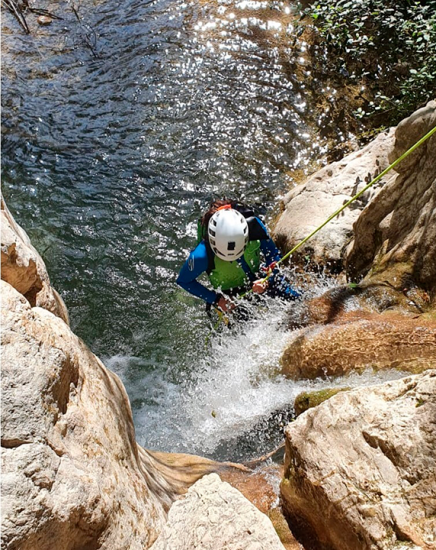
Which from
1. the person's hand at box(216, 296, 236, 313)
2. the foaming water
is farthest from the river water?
the person's hand at box(216, 296, 236, 313)

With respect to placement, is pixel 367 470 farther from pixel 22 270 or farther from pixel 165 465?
pixel 22 270

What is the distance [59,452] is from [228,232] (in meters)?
3.14

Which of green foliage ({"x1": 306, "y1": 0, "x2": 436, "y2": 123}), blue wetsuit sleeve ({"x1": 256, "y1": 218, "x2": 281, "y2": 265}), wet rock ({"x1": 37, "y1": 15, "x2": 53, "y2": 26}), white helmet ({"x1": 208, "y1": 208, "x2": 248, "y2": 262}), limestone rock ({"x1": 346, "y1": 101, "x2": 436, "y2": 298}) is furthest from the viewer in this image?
wet rock ({"x1": 37, "y1": 15, "x2": 53, "y2": 26})

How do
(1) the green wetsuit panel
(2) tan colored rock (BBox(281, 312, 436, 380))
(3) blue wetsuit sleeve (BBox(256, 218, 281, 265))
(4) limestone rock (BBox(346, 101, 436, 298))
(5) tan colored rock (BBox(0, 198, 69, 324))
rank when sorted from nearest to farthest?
(5) tan colored rock (BBox(0, 198, 69, 324)) < (2) tan colored rock (BBox(281, 312, 436, 380)) < (4) limestone rock (BBox(346, 101, 436, 298)) < (1) the green wetsuit panel < (3) blue wetsuit sleeve (BBox(256, 218, 281, 265))

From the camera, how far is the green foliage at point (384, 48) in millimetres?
7320

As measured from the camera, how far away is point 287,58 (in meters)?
9.84

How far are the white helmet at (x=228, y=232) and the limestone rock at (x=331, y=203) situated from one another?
167 centimetres

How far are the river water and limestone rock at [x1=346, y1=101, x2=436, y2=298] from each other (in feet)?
3.38

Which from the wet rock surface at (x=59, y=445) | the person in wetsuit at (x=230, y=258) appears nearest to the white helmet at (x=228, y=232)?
the person in wetsuit at (x=230, y=258)

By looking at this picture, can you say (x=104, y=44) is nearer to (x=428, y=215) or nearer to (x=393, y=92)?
(x=393, y=92)

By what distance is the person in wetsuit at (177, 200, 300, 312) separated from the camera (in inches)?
197

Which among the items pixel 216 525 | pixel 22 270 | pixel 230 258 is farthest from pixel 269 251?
pixel 216 525

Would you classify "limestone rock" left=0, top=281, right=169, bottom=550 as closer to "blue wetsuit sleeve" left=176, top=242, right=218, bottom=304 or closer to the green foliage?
"blue wetsuit sleeve" left=176, top=242, right=218, bottom=304

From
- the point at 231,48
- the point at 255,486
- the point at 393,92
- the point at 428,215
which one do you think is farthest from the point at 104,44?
the point at 255,486
